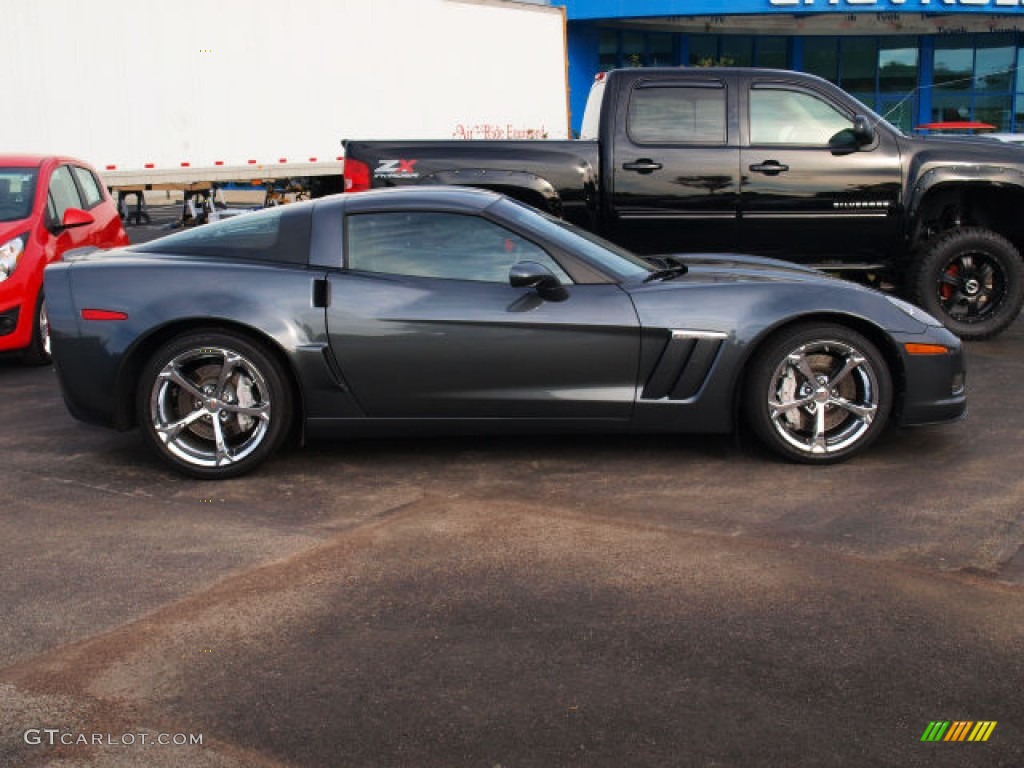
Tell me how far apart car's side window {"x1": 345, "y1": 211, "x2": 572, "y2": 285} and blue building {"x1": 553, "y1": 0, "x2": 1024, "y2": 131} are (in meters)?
31.5

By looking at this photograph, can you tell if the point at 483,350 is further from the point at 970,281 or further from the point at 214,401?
the point at 970,281

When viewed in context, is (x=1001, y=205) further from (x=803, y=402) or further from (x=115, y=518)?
(x=115, y=518)

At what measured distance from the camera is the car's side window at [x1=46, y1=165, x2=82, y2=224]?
9117 millimetres

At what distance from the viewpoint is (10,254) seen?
8.50 m

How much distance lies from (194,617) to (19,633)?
21.5 inches

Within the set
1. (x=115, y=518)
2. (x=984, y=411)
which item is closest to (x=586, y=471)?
(x=115, y=518)

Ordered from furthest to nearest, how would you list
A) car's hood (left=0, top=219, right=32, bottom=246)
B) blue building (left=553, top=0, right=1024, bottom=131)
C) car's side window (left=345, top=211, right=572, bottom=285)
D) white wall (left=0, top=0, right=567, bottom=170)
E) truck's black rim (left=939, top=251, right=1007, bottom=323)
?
blue building (left=553, top=0, right=1024, bottom=131)
white wall (left=0, top=0, right=567, bottom=170)
truck's black rim (left=939, top=251, right=1007, bottom=323)
car's hood (left=0, top=219, right=32, bottom=246)
car's side window (left=345, top=211, right=572, bottom=285)

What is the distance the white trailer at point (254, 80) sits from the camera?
50.4 feet

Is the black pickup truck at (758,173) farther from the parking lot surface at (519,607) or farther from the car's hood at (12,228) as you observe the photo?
the parking lot surface at (519,607)

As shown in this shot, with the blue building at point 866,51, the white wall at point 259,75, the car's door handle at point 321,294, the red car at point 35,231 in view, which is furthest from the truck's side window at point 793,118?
the blue building at point 866,51

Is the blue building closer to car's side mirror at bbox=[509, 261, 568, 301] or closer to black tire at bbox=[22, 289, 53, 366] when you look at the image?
black tire at bbox=[22, 289, 53, 366]

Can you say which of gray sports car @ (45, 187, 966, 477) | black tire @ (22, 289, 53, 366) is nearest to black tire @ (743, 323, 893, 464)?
gray sports car @ (45, 187, 966, 477)

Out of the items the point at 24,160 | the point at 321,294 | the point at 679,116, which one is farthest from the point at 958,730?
A: the point at 24,160

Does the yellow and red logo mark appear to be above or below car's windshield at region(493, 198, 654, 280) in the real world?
below
